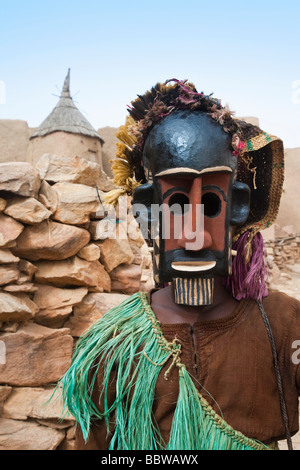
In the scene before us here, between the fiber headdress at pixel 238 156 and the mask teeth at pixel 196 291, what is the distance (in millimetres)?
187

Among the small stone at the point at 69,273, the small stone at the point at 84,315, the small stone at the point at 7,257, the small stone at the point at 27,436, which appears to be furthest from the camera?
the small stone at the point at 84,315

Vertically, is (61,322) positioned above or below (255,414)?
below

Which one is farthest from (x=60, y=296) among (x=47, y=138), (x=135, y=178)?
(x=47, y=138)

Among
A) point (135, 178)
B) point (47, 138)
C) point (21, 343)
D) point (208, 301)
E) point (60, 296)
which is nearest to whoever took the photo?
point (208, 301)

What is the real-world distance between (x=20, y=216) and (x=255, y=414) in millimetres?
→ 2299

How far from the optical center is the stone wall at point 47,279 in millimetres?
2850

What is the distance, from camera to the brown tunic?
1193mm

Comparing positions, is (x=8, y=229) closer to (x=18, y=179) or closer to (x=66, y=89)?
(x=18, y=179)

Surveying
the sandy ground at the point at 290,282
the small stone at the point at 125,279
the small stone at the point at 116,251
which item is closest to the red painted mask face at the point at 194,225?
the small stone at the point at 116,251

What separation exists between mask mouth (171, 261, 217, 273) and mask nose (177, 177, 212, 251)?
0.05m

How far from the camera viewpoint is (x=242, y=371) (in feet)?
3.94

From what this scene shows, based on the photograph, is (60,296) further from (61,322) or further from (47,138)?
(47,138)

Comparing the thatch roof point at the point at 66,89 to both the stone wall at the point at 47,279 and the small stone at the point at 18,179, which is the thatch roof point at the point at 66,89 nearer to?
the stone wall at the point at 47,279
